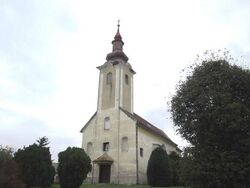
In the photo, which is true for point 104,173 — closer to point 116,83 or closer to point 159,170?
point 159,170

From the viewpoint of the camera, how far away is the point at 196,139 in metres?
22.4

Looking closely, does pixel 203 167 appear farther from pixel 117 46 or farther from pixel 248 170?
pixel 117 46

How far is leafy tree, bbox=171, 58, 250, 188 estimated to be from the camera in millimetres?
19938

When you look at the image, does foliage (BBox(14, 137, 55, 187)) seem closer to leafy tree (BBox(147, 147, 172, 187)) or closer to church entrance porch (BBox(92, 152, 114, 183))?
church entrance porch (BBox(92, 152, 114, 183))

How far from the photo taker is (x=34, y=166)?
2605 centimetres

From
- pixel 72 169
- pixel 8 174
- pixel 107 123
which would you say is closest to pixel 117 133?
pixel 107 123

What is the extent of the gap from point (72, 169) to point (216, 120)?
1201cm

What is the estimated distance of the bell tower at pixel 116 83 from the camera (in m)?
41.2

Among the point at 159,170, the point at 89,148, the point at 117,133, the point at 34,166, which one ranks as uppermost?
the point at 117,133

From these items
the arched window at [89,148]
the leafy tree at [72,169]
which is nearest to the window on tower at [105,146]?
the arched window at [89,148]

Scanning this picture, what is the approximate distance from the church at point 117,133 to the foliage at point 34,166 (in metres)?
11.5

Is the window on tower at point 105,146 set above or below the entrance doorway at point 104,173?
above

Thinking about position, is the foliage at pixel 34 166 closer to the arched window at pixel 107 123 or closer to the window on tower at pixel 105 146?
the window on tower at pixel 105 146

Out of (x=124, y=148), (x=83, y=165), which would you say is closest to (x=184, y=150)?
(x=83, y=165)
